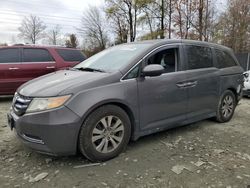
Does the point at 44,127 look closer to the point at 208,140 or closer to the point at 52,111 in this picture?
the point at 52,111

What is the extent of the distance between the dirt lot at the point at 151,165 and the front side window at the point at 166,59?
3.75 feet

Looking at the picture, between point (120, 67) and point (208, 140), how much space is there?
1884mm

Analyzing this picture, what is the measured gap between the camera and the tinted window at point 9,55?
7230 millimetres

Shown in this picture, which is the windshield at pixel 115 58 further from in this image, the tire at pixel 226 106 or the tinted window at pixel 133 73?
the tire at pixel 226 106

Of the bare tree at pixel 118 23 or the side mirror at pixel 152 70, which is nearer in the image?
the side mirror at pixel 152 70

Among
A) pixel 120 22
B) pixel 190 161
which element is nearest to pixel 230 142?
pixel 190 161

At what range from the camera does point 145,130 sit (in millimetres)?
3734

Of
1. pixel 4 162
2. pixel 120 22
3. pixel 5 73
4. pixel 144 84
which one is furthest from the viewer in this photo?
pixel 120 22

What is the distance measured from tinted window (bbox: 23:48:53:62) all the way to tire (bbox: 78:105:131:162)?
4.98m

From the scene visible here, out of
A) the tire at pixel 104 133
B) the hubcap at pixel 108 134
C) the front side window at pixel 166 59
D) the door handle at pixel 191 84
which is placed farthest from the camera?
the door handle at pixel 191 84

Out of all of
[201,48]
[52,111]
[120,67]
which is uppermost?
[201,48]

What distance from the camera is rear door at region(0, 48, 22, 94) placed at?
→ 7141 millimetres

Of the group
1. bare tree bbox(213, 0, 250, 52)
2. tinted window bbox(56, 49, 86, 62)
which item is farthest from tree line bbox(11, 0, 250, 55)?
tinted window bbox(56, 49, 86, 62)

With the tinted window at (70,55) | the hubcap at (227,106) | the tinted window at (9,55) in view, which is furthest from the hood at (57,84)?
the tinted window at (70,55)
